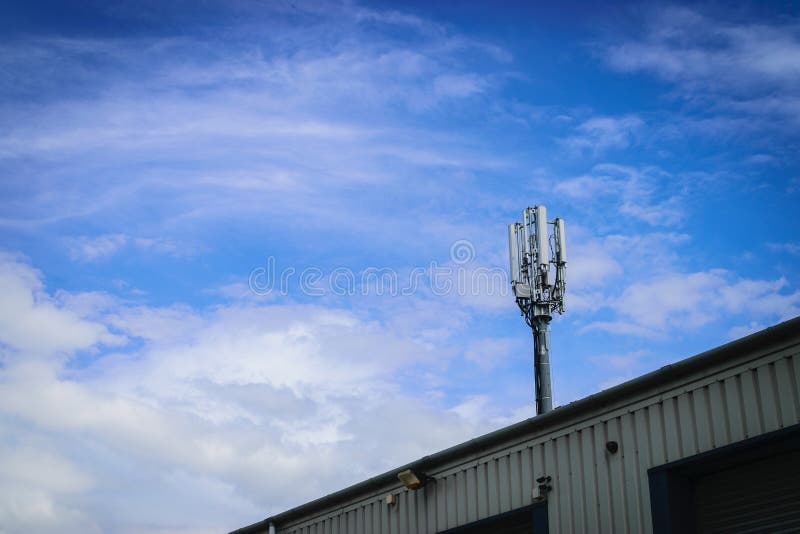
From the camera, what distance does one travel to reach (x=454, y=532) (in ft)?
51.3

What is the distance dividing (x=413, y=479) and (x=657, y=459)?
5.03m

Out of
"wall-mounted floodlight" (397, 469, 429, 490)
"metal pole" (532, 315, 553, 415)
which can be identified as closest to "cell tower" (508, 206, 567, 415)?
"metal pole" (532, 315, 553, 415)

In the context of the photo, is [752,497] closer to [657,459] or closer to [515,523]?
[657,459]

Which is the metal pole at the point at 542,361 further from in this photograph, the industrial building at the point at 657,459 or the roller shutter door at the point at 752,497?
the roller shutter door at the point at 752,497

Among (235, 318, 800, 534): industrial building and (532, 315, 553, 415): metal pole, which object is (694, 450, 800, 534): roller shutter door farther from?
(532, 315, 553, 415): metal pole

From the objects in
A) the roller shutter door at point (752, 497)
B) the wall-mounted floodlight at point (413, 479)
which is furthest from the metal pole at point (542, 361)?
the roller shutter door at point (752, 497)

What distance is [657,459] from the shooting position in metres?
12.6

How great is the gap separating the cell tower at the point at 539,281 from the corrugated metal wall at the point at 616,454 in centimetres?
1509

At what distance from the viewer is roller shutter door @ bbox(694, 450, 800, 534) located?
37.7ft

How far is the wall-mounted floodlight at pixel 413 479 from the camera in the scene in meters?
16.4

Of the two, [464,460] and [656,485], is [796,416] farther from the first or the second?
[464,460]

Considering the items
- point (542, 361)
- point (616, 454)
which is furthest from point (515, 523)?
point (542, 361)

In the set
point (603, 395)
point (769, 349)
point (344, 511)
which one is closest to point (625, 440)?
point (603, 395)

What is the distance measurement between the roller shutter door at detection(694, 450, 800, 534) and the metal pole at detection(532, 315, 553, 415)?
56.4 ft
